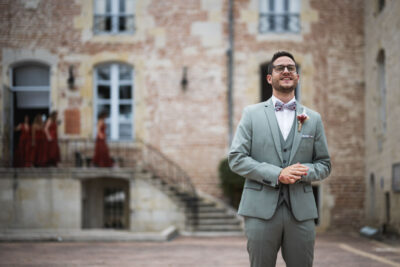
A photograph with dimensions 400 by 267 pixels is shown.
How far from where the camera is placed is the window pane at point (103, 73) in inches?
715

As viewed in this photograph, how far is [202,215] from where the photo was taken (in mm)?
16266

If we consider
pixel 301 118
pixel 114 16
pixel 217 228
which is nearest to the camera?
pixel 301 118

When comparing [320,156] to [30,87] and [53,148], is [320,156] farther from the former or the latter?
[30,87]

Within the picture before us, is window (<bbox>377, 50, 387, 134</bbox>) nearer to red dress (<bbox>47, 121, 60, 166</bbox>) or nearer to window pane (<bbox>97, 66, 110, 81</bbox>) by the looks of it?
window pane (<bbox>97, 66, 110, 81</bbox>)

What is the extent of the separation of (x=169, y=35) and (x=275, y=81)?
47.0 feet

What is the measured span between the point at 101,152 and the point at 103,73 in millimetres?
2656

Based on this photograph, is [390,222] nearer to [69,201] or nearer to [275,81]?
[69,201]

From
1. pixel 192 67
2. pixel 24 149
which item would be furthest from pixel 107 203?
pixel 192 67

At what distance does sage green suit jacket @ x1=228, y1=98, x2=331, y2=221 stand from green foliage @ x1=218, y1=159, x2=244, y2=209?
1303cm

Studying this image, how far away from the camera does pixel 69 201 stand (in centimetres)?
1609

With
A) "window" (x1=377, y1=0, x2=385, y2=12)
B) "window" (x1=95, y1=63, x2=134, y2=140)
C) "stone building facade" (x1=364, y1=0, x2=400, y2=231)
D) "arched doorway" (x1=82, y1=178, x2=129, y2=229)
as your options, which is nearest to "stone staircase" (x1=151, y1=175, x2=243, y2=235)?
"arched doorway" (x1=82, y1=178, x2=129, y2=229)

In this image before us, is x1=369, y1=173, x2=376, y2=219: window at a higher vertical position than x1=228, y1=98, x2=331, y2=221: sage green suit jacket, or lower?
lower

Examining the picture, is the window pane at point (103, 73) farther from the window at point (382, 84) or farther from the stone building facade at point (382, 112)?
the window at point (382, 84)

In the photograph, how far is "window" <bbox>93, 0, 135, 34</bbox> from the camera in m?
18.2
